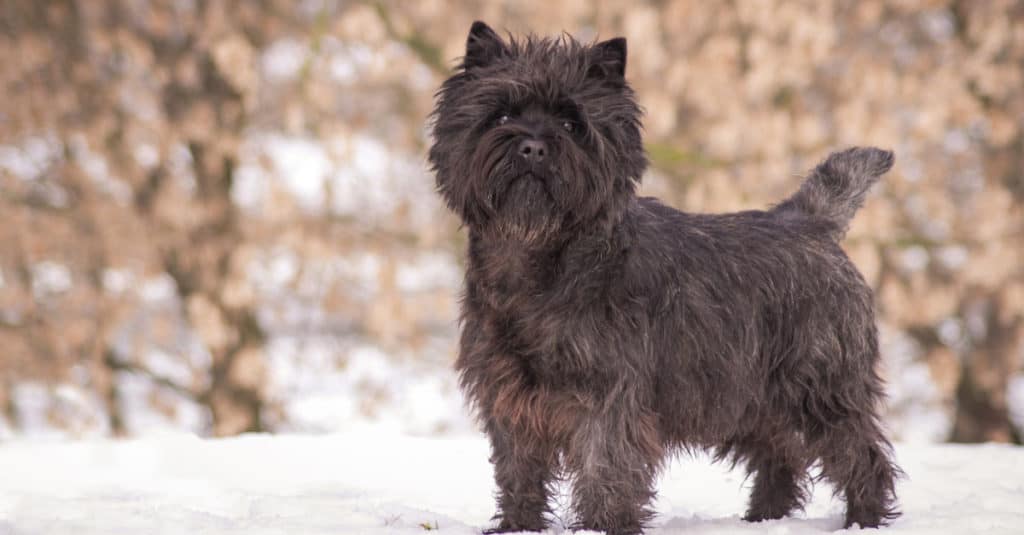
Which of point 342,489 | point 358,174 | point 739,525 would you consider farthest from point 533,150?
point 358,174

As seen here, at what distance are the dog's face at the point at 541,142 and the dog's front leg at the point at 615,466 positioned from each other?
2.45 ft

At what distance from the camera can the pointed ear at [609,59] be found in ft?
14.9

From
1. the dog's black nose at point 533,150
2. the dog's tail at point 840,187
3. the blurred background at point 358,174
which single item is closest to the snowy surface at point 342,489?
the dog's tail at point 840,187

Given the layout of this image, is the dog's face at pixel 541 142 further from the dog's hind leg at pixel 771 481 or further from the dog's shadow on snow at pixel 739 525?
the dog's hind leg at pixel 771 481

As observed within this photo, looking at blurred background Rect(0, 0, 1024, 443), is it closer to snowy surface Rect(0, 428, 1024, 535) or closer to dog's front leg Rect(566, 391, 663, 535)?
snowy surface Rect(0, 428, 1024, 535)

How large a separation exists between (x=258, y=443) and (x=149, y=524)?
2.75 metres

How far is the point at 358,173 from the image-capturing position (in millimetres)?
11492

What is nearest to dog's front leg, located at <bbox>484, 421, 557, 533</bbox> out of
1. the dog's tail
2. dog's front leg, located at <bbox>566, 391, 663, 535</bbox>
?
dog's front leg, located at <bbox>566, 391, 663, 535</bbox>

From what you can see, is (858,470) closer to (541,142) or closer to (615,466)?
(615,466)

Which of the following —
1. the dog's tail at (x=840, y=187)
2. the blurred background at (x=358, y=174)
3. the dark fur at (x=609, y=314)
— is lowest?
the dark fur at (x=609, y=314)

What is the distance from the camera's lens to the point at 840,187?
18.4ft

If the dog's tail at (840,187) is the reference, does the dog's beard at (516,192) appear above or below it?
below

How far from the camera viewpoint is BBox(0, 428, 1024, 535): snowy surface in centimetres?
474

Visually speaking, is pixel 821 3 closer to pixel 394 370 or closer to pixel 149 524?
pixel 394 370
